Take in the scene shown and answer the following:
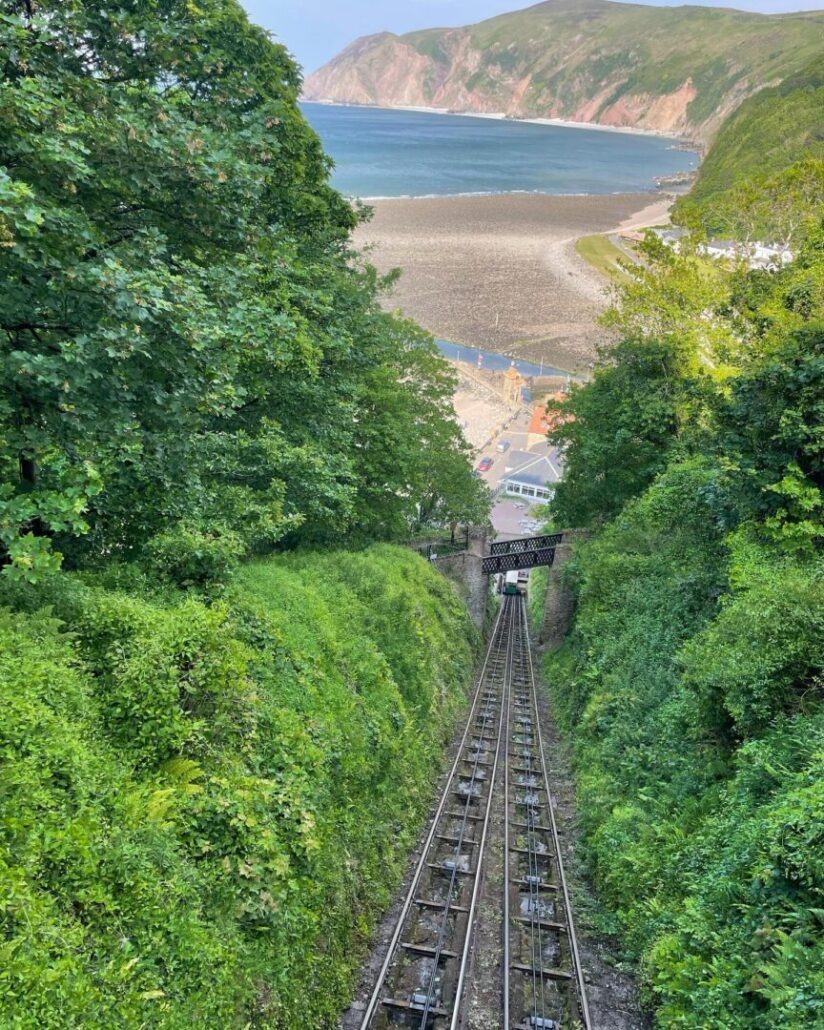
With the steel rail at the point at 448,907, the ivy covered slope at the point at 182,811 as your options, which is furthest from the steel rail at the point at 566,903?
the ivy covered slope at the point at 182,811

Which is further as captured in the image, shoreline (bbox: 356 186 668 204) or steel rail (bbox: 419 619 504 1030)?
shoreline (bbox: 356 186 668 204)

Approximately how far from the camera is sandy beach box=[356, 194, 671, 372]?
65375 millimetres

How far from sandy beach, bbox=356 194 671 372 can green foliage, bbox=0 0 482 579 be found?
1411 inches

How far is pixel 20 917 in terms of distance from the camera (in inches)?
179

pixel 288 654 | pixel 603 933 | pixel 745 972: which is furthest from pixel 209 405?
pixel 603 933

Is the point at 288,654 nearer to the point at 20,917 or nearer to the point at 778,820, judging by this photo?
the point at 20,917

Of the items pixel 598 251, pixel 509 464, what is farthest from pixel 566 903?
pixel 598 251

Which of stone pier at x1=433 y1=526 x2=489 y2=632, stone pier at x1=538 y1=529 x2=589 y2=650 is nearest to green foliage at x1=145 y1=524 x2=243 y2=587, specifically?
stone pier at x1=433 y1=526 x2=489 y2=632

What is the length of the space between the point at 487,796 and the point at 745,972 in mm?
7099

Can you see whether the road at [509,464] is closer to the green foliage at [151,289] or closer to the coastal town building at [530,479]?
the coastal town building at [530,479]

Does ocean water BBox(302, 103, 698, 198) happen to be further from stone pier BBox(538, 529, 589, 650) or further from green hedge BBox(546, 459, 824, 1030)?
green hedge BBox(546, 459, 824, 1030)

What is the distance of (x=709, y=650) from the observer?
10719 millimetres

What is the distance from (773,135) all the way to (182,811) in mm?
98856

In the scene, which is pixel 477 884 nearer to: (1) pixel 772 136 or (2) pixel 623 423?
(2) pixel 623 423
